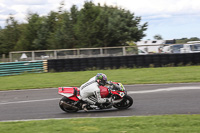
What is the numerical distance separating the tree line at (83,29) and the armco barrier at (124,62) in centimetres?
1505

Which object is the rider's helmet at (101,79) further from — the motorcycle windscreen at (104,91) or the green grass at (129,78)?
the green grass at (129,78)

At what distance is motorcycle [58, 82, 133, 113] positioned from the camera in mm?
9492

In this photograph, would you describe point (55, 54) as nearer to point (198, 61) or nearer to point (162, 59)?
point (162, 59)

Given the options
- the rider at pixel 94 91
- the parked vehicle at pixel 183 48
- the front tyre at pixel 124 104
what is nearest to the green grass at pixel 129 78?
the parked vehicle at pixel 183 48

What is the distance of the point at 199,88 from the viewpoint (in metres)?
12.9

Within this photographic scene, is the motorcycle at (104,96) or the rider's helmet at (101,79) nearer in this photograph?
Result: the rider's helmet at (101,79)

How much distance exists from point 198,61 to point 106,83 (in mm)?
13220

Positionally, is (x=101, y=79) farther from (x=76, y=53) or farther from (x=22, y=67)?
(x=22, y=67)

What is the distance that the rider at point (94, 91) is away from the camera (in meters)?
9.39

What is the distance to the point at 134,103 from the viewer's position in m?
10.8

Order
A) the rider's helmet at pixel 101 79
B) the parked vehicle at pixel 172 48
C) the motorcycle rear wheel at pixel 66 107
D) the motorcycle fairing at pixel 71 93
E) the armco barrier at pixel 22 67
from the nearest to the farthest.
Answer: the rider's helmet at pixel 101 79
the motorcycle fairing at pixel 71 93
the motorcycle rear wheel at pixel 66 107
the parked vehicle at pixel 172 48
the armco barrier at pixel 22 67

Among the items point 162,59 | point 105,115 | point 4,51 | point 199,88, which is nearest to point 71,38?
point 4,51

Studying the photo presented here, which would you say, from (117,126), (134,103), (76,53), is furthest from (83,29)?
(117,126)

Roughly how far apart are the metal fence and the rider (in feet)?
42.1
